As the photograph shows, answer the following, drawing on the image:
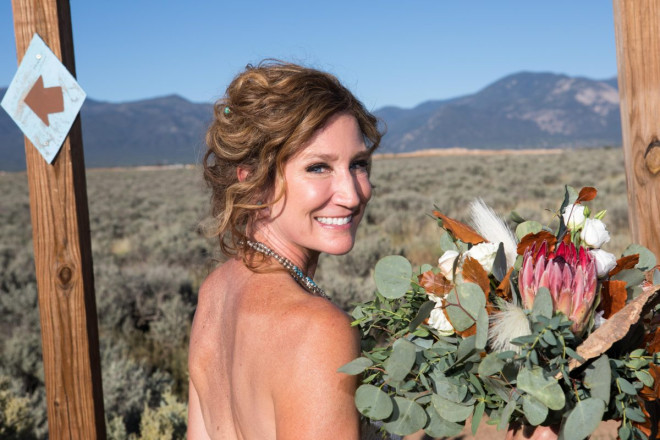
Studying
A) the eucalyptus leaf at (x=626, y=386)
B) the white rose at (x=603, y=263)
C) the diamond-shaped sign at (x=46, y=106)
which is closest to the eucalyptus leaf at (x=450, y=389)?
the eucalyptus leaf at (x=626, y=386)

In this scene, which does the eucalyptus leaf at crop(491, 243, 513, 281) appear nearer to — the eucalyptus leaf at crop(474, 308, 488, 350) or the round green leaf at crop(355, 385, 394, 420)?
the eucalyptus leaf at crop(474, 308, 488, 350)

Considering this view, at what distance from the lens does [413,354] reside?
53.3 inches

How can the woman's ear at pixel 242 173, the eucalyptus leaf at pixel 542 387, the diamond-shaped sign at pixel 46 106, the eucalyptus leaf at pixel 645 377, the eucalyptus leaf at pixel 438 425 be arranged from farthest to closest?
1. the diamond-shaped sign at pixel 46 106
2. the woman's ear at pixel 242 173
3. the eucalyptus leaf at pixel 438 425
4. the eucalyptus leaf at pixel 645 377
5. the eucalyptus leaf at pixel 542 387

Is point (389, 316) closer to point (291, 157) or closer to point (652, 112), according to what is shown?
point (291, 157)

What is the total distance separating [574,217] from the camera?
157cm

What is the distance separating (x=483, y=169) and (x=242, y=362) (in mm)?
28051

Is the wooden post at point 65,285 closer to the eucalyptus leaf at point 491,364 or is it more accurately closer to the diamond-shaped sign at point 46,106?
the diamond-shaped sign at point 46,106

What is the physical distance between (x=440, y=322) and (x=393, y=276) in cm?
22

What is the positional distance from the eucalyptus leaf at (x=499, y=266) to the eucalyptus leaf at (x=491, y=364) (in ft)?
0.69

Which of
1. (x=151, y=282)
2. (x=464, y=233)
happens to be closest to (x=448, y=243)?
(x=464, y=233)

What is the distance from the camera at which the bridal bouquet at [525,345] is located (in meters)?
Result: 1.22

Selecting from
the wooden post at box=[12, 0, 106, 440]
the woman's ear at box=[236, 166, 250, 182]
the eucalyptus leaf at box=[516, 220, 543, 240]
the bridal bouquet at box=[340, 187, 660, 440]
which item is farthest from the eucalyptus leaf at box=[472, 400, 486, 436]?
the wooden post at box=[12, 0, 106, 440]

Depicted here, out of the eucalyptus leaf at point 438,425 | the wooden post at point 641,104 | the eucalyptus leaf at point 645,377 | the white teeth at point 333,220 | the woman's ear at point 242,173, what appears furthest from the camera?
the wooden post at point 641,104

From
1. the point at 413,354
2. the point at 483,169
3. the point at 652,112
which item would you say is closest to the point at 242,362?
the point at 413,354
